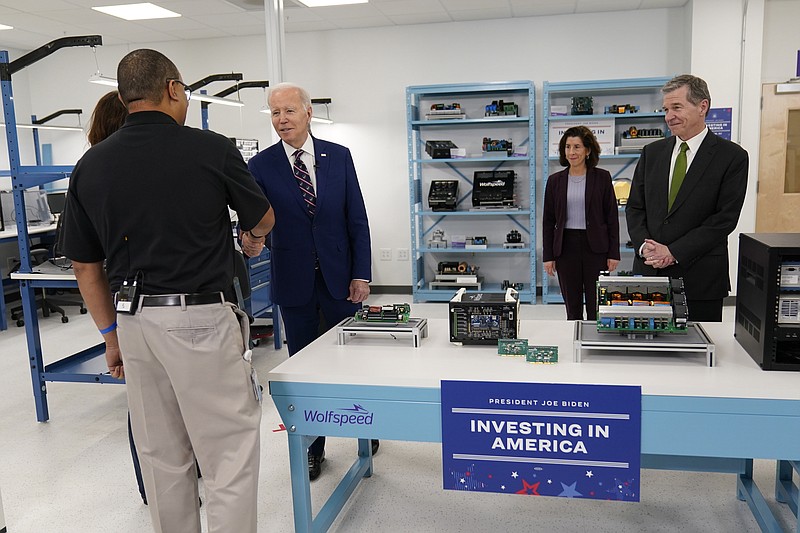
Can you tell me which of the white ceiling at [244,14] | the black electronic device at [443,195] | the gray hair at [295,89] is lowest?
the black electronic device at [443,195]

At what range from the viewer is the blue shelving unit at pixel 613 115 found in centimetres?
600

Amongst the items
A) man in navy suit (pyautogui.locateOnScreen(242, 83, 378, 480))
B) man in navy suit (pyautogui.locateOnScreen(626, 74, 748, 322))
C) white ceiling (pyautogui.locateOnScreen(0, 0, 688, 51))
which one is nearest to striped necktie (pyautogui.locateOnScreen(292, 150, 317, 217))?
man in navy suit (pyautogui.locateOnScreen(242, 83, 378, 480))

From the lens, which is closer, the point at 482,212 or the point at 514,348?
the point at 514,348

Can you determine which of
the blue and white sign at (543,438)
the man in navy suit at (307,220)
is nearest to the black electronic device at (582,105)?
the man in navy suit at (307,220)

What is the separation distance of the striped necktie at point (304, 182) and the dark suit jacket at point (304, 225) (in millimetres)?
19

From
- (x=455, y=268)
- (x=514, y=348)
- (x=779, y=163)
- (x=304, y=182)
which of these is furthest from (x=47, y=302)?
(x=779, y=163)

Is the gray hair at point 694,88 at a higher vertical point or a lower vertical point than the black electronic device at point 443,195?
higher

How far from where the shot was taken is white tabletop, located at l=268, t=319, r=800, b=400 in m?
1.72

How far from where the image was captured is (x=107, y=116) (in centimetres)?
243

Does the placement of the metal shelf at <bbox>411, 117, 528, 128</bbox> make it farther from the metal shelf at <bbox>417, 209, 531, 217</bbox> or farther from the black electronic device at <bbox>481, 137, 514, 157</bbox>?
the metal shelf at <bbox>417, 209, 531, 217</bbox>

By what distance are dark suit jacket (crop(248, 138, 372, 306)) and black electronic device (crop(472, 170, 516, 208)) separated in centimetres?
385

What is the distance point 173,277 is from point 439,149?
15.9ft

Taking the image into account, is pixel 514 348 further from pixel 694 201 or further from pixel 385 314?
pixel 694 201

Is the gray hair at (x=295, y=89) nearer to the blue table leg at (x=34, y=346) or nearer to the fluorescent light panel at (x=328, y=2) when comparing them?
the blue table leg at (x=34, y=346)
